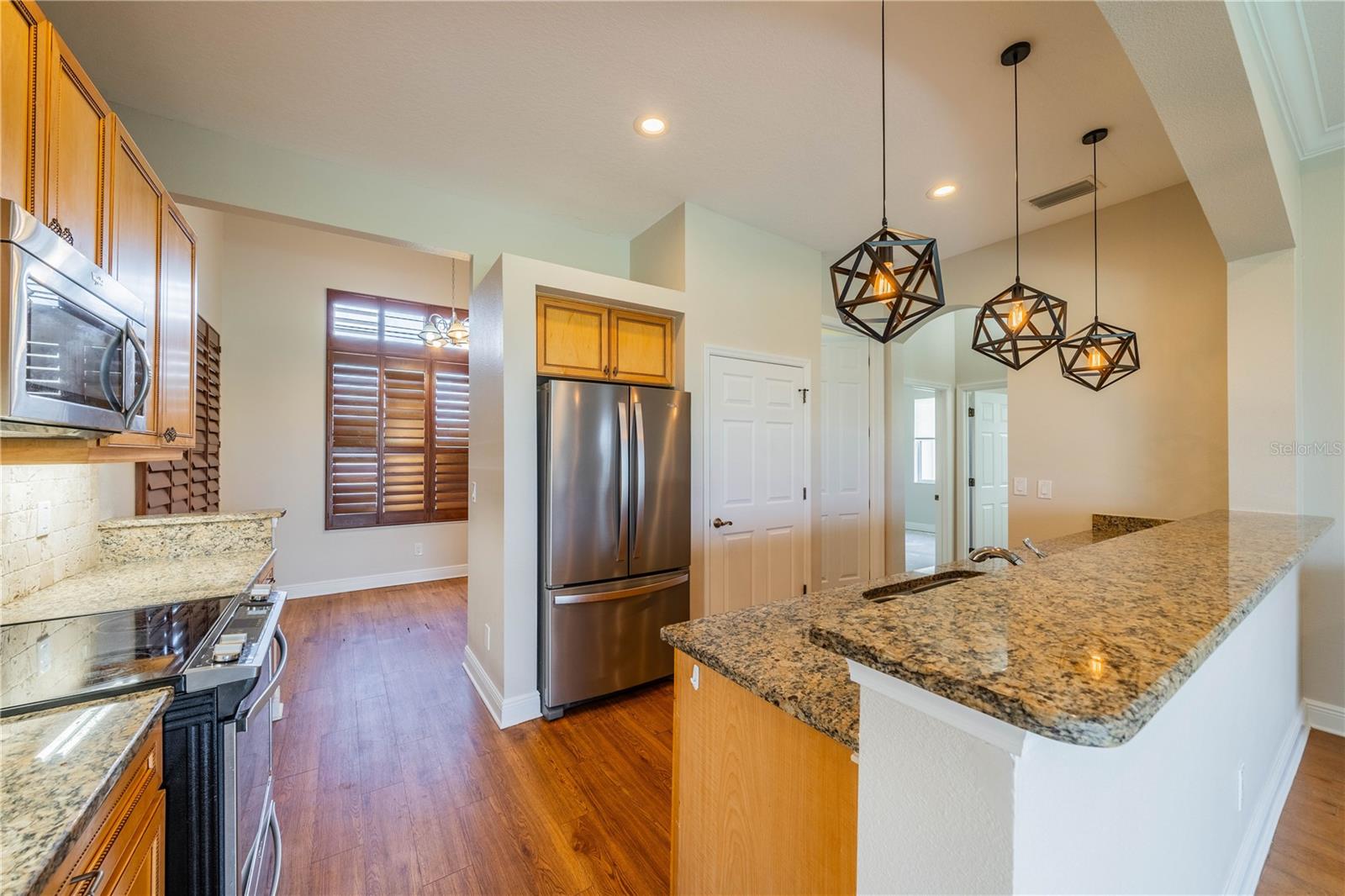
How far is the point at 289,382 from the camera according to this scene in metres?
4.56

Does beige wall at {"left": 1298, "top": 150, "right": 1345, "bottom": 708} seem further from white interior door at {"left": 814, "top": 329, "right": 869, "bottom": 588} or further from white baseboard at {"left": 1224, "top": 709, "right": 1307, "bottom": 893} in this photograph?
white interior door at {"left": 814, "top": 329, "right": 869, "bottom": 588}

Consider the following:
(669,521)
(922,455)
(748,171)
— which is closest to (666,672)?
(669,521)

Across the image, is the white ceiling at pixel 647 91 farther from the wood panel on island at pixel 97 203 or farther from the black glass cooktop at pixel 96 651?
the black glass cooktop at pixel 96 651

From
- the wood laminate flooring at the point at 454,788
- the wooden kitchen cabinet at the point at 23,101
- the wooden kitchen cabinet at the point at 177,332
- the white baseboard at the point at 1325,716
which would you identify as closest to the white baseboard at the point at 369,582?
the wood laminate flooring at the point at 454,788

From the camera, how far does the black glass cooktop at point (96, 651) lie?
1.08 meters

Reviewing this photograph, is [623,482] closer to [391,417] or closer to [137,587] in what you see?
[137,587]

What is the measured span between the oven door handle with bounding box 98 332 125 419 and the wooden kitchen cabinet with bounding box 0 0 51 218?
32 cm

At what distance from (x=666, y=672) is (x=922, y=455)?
5.88 metres

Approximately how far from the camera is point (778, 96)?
2.23 m

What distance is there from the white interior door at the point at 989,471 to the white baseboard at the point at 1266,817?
3603 mm

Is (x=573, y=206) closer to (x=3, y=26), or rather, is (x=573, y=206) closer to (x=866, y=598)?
(x=3, y=26)

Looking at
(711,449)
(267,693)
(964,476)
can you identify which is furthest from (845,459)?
(267,693)

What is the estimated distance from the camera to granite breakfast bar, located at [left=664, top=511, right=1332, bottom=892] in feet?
1.76

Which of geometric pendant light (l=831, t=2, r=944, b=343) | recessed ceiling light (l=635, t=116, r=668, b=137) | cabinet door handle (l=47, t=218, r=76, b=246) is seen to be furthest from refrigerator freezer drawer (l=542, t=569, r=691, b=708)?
recessed ceiling light (l=635, t=116, r=668, b=137)
